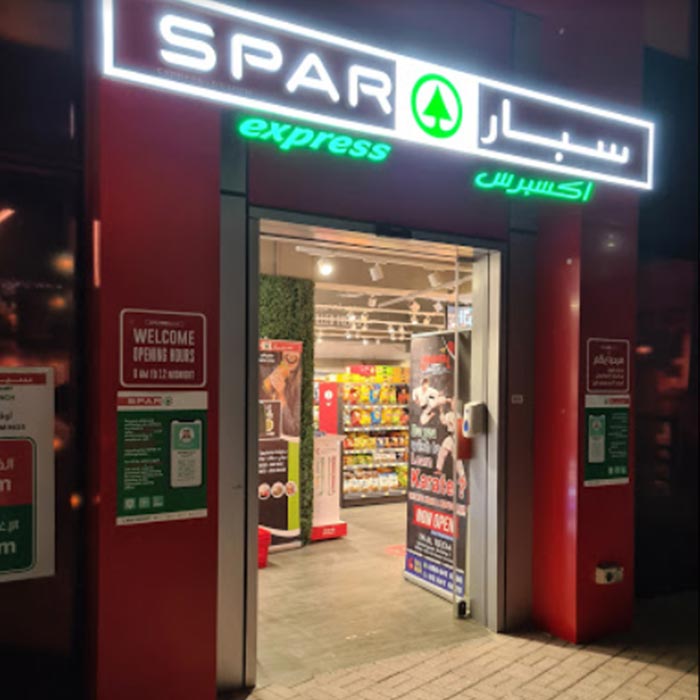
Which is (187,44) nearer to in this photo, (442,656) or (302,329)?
(442,656)

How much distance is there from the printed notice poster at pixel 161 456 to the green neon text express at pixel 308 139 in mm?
1431

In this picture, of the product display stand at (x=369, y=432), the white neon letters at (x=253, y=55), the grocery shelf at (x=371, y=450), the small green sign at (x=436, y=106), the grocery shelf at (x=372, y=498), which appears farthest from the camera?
the grocery shelf at (x=371, y=450)

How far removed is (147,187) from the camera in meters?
3.24

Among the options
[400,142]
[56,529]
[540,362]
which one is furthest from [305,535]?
[400,142]

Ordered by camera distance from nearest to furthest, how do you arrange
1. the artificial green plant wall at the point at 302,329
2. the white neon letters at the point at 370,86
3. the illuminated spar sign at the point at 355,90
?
the illuminated spar sign at the point at 355,90
the white neon letters at the point at 370,86
the artificial green plant wall at the point at 302,329

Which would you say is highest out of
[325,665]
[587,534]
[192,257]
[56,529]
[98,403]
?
[192,257]

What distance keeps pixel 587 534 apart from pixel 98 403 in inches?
130

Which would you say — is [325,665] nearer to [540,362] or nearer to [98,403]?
[98,403]

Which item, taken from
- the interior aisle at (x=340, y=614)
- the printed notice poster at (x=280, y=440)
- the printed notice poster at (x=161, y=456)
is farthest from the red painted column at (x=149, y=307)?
the printed notice poster at (x=280, y=440)

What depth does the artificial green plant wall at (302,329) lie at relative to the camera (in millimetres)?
6777

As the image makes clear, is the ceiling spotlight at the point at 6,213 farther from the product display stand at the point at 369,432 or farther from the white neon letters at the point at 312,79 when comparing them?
the product display stand at the point at 369,432

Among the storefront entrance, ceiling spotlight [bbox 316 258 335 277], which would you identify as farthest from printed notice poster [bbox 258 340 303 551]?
ceiling spotlight [bbox 316 258 335 277]

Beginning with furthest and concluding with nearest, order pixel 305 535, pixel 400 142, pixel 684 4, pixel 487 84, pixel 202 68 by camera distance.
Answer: pixel 305 535 < pixel 684 4 < pixel 487 84 < pixel 400 142 < pixel 202 68

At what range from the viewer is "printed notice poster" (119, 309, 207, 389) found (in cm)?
320
